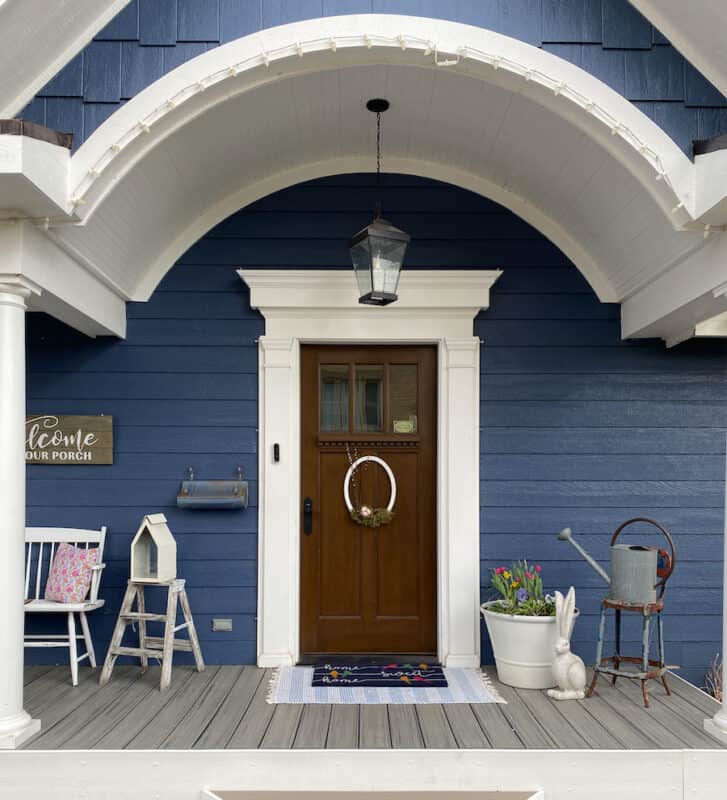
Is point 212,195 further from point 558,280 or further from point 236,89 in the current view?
point 558,280

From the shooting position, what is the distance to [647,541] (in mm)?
4613

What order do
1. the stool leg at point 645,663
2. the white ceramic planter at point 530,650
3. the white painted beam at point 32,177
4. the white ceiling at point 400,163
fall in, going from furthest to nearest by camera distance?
the white ceramic planter at point 530,650 < the stool leg at point 645,663 < the white ceiling at point 400,163 < the white painted beam at point 32,177

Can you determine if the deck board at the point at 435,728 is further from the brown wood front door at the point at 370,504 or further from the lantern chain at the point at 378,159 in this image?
→ the lantern chain at the point at 378,159

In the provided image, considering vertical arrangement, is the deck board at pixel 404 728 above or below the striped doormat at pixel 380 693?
above

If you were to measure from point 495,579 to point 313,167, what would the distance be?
2600mm

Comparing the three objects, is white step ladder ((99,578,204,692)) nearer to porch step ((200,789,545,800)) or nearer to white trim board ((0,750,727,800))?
white trim board ((0,750,727,800))

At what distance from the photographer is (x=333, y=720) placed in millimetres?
3598

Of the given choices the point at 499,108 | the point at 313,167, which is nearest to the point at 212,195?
the point at 313,167

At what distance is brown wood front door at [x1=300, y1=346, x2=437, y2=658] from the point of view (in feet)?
15.5

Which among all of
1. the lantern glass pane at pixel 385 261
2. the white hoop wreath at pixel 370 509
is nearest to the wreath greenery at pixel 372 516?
the white hoop wreath at pixel 370 509

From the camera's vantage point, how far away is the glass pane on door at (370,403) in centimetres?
476

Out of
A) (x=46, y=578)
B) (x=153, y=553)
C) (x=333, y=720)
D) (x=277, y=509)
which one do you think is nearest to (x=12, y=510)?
(x=153, y=553)

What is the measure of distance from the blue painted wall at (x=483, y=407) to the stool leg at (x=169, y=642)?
41 cm

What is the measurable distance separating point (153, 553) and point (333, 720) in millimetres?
1388
